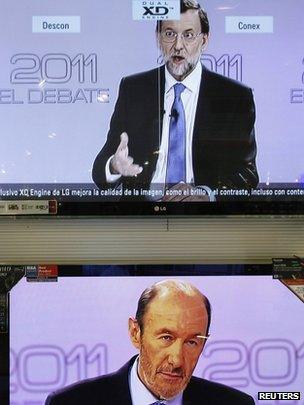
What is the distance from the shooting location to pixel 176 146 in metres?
1.73

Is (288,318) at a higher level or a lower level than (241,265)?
lower

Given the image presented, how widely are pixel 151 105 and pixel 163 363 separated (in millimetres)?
729

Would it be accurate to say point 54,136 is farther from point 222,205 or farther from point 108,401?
point 108,401

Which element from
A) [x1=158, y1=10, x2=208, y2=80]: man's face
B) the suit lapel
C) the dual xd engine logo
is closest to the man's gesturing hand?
the suit lapel

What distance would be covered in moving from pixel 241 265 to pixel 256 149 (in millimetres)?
340

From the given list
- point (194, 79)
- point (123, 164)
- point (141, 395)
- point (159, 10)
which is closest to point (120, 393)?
point (141, 395)

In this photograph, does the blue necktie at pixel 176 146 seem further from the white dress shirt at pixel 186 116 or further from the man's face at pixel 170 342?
the man's face at pixel 170 342

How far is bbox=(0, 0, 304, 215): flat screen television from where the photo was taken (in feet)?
5.66

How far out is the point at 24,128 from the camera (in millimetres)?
1732

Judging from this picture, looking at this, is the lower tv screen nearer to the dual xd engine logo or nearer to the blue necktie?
the blue necktie

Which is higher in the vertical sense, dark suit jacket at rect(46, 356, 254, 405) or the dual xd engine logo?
the dual xd engine logo

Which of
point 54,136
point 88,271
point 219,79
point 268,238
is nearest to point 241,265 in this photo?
point 268,238

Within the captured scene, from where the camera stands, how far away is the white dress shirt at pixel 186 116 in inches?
67.9

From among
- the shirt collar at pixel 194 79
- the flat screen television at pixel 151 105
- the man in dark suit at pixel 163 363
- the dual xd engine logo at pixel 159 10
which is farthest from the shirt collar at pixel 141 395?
the dual xd engine logo at pixel 159 10
